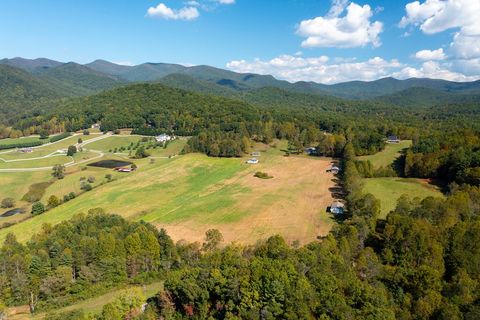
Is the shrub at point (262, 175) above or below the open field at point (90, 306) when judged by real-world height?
above

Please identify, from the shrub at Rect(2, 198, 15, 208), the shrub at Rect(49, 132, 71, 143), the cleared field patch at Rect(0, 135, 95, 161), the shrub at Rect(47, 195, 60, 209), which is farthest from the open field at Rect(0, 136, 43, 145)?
the shrub at Rect(47, 195, 60, 209)

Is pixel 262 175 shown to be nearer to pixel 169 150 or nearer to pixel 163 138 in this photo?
pixel 169 150

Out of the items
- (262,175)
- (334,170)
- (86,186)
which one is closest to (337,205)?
(262,175)

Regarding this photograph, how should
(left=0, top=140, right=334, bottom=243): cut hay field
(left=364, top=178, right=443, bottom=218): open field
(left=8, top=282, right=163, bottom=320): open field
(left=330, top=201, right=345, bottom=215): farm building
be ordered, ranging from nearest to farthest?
(left=8, top=282, right=163, bottom=320): open field, (left=0, top=140, right=334, bottom=243): cut hay field, (left=330, top=201, right=345, bottom=215): farm building, (left=364, top=178, right=443, bottom=218): open field

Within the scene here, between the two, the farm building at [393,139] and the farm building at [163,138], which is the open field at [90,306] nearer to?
the farm building at [393,139]

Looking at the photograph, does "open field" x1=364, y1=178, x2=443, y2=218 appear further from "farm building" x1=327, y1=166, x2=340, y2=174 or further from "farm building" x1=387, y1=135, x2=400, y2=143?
"farm building" x1=387, y1=135, x2=400, y2=143

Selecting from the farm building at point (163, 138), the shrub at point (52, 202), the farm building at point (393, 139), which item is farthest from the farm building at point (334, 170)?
the farm building at point (163, 138)
